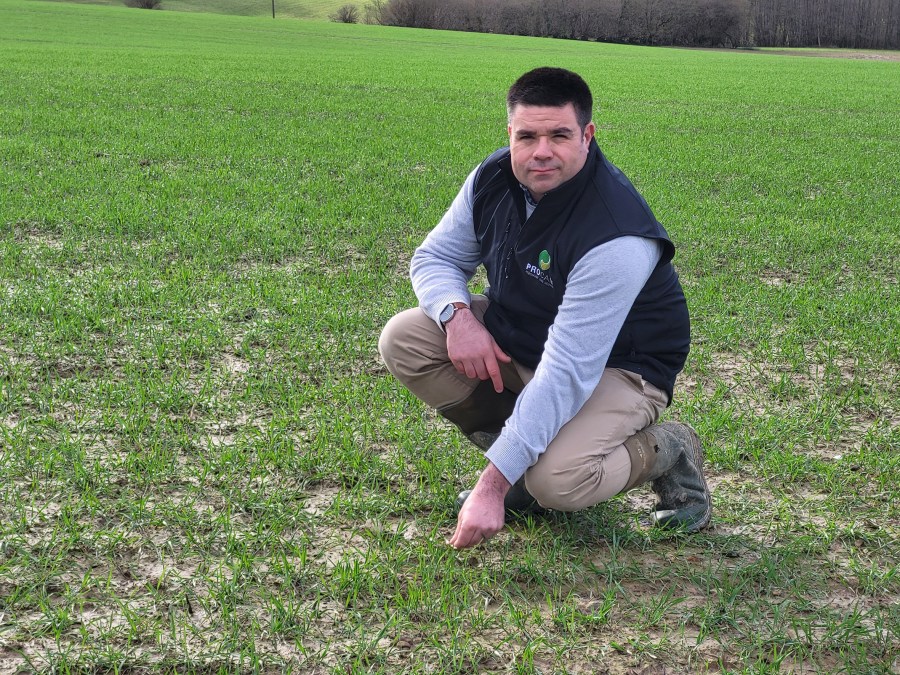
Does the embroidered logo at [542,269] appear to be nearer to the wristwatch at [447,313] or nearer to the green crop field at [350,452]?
the wristwatch at [447,313]

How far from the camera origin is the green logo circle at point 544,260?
125 inches

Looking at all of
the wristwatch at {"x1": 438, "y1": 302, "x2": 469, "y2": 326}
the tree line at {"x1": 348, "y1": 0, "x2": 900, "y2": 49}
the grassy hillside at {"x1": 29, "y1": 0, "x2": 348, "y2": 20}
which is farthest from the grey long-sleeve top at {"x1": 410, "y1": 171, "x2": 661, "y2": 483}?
the grassy hillside at {"x1": 29, "y1": 0, "x2": 348, "y2": 20}

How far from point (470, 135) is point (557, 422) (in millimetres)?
11942

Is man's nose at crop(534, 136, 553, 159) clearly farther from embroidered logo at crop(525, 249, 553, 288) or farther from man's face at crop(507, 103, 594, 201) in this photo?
embroidered logo at crop(525, 249, 553, 288)

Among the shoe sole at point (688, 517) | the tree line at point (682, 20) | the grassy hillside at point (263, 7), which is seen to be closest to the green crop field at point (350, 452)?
the shoe sole at point (688, 517)

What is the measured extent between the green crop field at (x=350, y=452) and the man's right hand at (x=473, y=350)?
0.54 m

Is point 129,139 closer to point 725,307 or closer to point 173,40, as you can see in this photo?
point 725,307

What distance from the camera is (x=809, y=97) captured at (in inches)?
957

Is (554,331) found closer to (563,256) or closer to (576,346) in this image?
(576,346)

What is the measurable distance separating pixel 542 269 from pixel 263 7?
10932cm

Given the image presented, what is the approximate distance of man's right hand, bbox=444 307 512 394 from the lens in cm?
338

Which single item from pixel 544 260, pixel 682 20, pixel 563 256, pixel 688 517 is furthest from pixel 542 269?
→ pixel 682 20

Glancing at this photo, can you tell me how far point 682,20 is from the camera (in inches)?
3086

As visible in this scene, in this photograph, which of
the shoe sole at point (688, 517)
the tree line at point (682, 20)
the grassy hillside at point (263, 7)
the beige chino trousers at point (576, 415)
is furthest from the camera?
the grassy hillside at point (263, 7)
